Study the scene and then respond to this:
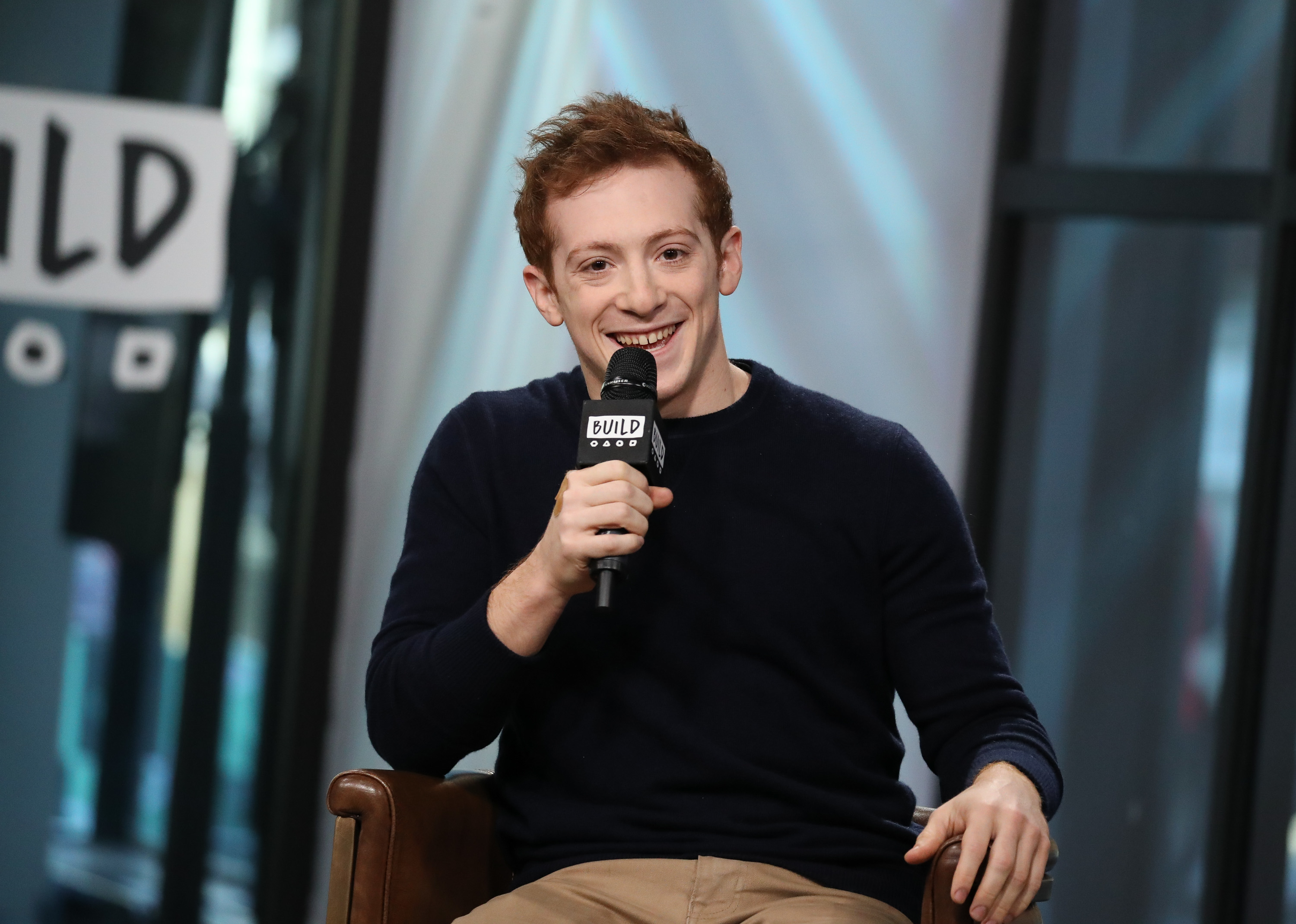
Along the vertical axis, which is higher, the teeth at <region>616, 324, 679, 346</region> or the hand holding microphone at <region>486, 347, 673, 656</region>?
the teeth at <region>616, 324, 679, 346</region>

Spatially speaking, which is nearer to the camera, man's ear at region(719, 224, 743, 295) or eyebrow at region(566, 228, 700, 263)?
eyebrow at region(566, 228, 700, 263)

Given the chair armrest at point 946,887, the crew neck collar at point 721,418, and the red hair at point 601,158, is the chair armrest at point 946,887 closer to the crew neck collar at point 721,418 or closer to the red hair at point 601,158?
the crew neck collar at point 721,418

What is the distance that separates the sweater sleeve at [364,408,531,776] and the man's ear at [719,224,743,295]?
0.40m

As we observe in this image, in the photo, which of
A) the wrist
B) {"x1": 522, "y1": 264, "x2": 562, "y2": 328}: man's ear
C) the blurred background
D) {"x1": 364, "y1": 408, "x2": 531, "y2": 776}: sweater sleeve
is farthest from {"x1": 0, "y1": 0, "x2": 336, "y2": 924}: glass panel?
the wrist

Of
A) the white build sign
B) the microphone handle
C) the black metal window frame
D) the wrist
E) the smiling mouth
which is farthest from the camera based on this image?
the white build sign

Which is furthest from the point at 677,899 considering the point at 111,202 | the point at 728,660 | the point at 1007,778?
the point at 111,202

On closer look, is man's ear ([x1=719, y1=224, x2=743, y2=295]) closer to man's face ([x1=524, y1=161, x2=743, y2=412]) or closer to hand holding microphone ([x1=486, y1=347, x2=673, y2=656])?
man's face ([x1=524, y1=161, x2=743, y2=412])

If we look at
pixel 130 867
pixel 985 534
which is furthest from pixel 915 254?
pixel 130 867

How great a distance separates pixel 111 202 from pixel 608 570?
2.10 m

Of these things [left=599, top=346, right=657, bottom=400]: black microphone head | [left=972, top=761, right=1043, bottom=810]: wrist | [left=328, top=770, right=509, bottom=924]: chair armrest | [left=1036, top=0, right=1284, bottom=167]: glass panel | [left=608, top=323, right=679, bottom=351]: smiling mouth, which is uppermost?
[left=1036, top=0, right=1284, bottom=167]: glass panel

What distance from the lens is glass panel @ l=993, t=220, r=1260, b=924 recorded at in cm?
293

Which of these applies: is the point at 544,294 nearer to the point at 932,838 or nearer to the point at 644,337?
the point at 644,337

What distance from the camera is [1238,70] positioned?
9.68 feet

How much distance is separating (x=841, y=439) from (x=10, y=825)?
2206mm
